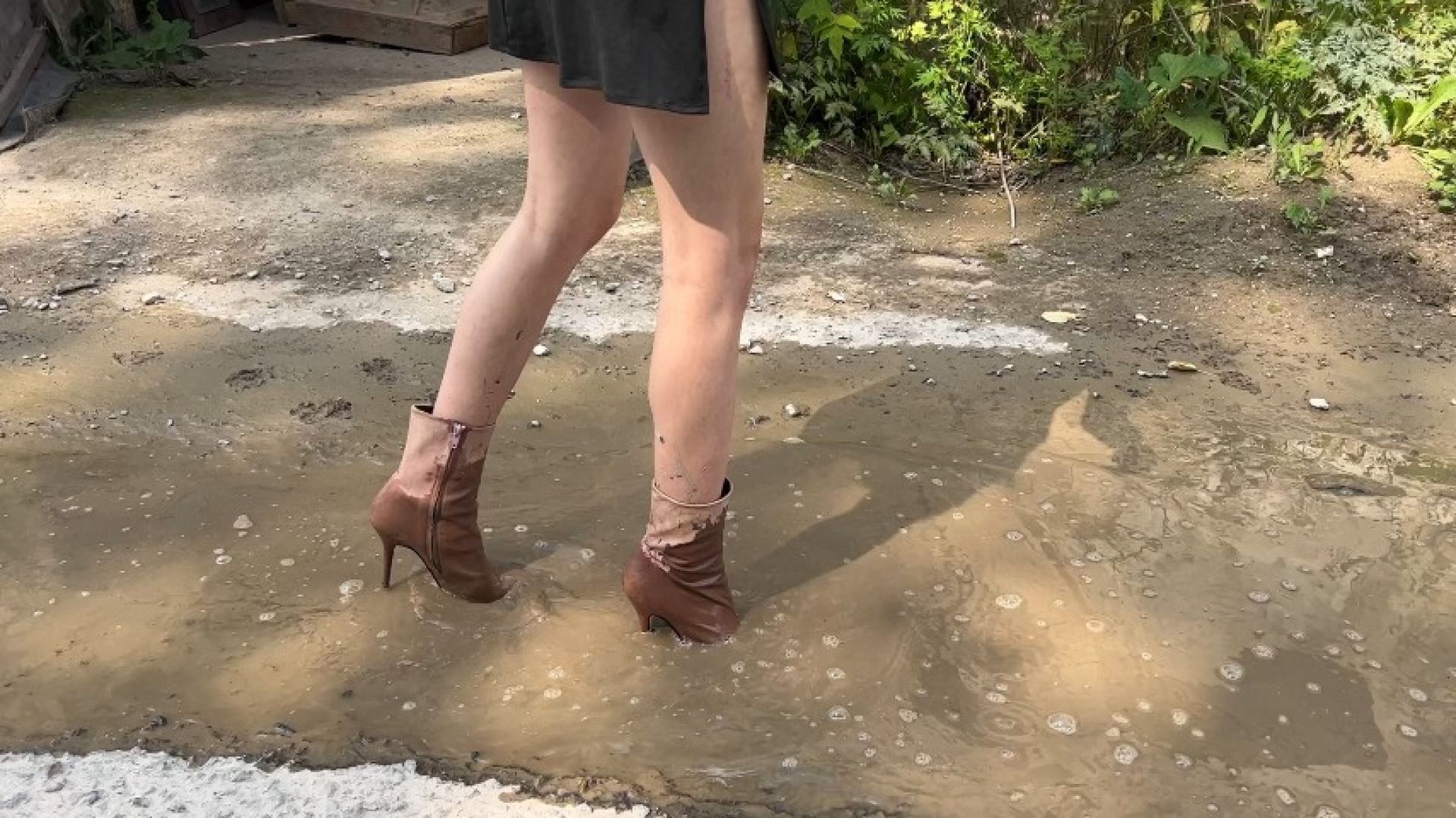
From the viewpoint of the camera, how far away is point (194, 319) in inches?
143

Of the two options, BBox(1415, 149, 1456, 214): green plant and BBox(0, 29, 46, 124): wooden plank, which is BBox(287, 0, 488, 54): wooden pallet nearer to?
BBox(0, 29, 46, 124): wooden plank

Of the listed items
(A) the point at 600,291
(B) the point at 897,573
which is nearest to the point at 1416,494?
(B) the point at 897,573

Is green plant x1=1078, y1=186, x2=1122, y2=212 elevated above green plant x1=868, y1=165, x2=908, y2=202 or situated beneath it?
elevated above

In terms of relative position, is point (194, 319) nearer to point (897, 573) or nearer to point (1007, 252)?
→ point (897, 573)

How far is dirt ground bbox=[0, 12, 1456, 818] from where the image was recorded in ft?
6.65

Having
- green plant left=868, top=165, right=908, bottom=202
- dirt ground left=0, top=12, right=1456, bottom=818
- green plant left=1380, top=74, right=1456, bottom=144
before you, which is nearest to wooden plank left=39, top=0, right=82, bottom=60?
dirt ground left=0, top=12, right=1456, bottom=818

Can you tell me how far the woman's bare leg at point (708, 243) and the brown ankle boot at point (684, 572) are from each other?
0.04m

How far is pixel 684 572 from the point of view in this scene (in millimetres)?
2148

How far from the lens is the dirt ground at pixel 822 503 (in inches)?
79.8

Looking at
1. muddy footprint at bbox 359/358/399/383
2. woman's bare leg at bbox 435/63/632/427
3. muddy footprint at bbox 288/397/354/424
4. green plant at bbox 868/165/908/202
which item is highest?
woman's bare leg at bbox 435/63/632/427

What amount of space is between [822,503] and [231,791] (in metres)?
1.31

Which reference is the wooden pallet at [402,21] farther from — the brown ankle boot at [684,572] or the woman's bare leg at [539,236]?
the brown ankle boot at [684,572]

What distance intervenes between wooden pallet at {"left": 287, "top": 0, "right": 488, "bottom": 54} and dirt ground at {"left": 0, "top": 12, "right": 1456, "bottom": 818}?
3.40 m

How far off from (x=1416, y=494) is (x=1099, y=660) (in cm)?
106
